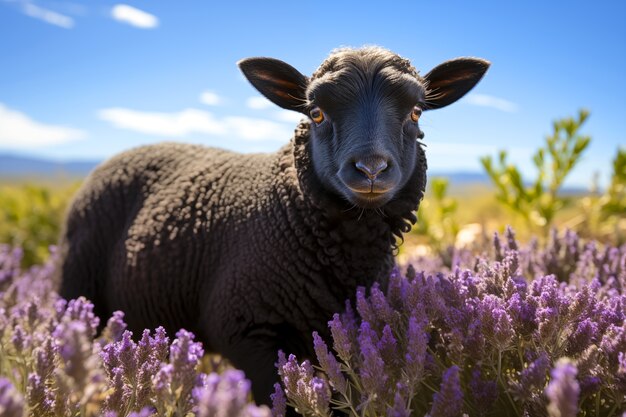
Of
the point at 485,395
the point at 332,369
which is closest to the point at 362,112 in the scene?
the point at 332,369

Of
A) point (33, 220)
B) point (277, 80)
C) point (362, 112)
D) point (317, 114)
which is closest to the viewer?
point (362, 112)

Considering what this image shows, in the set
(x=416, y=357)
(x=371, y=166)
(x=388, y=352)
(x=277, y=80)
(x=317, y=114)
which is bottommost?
(x=388, y=352)

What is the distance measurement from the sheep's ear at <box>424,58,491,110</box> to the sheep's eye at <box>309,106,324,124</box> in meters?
0.83

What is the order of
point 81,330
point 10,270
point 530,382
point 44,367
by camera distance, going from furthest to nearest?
point 10,270, point 44,367, point 530,382, point 81,330

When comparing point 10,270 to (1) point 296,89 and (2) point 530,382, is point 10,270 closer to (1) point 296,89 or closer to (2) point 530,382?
(1) point 296,89

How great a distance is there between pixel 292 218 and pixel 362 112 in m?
0.80

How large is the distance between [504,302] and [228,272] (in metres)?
1.75

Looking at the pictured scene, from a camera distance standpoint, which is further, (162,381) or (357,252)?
(357,252)

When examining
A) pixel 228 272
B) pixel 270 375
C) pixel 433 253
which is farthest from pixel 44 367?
pixel 433 253

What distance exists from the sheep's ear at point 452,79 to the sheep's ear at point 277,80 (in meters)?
0.89

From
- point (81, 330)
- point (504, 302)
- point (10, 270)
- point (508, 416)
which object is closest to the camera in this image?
point (81, 330)

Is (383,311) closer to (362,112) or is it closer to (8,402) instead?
(362,112)

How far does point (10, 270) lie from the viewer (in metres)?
5.84

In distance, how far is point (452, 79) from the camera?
3.53m
